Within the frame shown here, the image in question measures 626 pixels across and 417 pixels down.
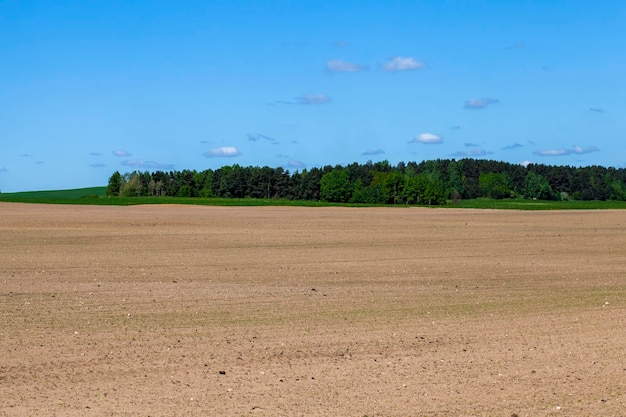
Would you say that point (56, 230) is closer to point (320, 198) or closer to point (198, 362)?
point (198, 362)

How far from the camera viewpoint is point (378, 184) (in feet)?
501

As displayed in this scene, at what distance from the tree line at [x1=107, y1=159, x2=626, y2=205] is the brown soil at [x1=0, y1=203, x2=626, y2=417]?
372 feet

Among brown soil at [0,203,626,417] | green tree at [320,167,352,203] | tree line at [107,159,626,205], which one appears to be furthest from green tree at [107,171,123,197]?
brown soil at [0,203,626,417]

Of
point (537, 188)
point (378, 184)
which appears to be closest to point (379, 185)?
point (378, 184)

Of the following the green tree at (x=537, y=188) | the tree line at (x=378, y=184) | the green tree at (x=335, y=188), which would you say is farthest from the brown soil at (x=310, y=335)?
the green tree at (x=537, y=188)

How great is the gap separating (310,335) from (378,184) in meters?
141

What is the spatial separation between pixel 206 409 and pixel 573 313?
8704 mm

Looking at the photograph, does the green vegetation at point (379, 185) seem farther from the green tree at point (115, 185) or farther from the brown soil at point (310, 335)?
the brown soil at point (310, 335)

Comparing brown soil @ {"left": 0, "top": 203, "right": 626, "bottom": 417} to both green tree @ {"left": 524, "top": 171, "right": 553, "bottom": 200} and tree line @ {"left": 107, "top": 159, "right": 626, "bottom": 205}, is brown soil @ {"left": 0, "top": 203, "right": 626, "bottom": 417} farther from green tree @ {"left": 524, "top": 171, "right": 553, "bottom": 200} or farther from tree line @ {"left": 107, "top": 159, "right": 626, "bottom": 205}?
green tree @ {"left": 524, "top": 171, "right": 553, "bottom": 200}

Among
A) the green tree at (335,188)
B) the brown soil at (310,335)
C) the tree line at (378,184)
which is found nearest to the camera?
the brown soil at (310,335)

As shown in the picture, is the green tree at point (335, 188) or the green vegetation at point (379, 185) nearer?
the green vegetation at point (379, 185)

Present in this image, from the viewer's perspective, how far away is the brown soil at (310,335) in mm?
8938

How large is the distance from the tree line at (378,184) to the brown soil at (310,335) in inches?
4468

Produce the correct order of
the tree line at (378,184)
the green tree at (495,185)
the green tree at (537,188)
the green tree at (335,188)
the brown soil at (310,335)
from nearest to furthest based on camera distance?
the brown soil at (310,335) < the tree line at (378,184) < the green tree at (335,188) < the green tree at (537,188) < the green tree at (495,185)
